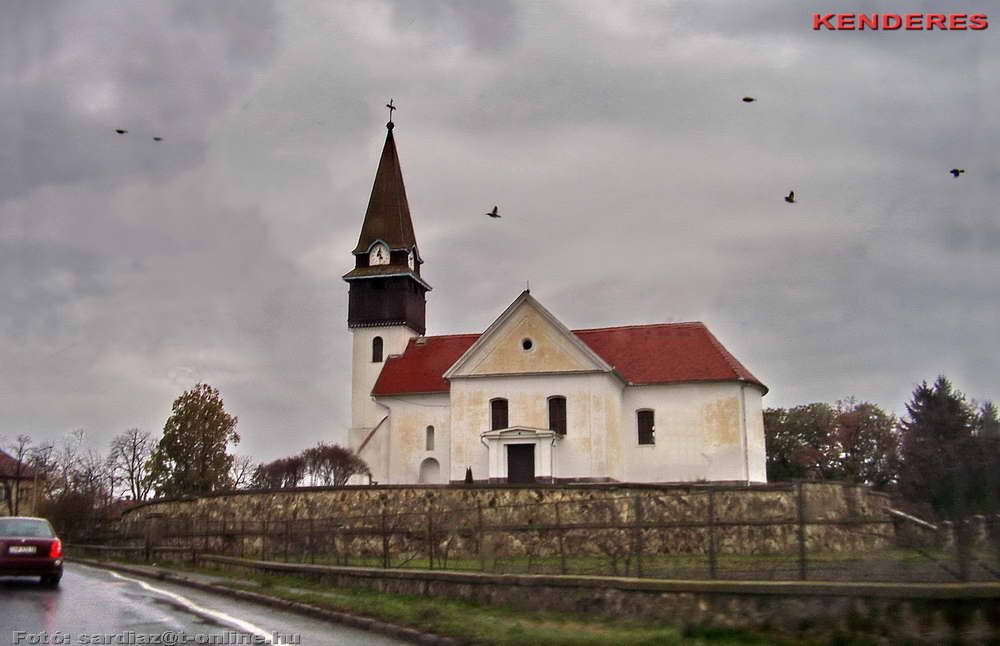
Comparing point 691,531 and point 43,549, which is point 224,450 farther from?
point 691,531

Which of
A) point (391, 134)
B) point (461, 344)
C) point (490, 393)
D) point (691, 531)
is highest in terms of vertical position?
point (391, 134)

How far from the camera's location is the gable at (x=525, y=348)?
43.3 m

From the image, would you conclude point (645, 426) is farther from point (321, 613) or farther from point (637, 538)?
point (321, 613)

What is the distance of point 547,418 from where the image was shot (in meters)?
43.3

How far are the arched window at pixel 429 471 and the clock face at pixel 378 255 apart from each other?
41.6 ft

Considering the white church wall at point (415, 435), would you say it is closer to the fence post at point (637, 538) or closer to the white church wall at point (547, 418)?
the white church wall at point (547, 418)

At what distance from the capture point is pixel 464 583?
52.2ft

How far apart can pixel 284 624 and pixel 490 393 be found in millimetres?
30240

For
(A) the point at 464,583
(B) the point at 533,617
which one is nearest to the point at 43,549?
(A) the point at 464,583

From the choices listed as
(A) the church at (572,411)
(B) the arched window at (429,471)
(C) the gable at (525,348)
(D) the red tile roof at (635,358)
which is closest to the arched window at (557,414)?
(A) the church at (572,411)

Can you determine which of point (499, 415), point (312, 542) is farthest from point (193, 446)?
point (312, 542)

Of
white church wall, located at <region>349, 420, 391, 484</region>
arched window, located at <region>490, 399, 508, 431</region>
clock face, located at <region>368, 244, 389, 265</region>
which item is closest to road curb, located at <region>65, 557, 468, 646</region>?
arched window, located at <region>490, 399, 508, 431</region>

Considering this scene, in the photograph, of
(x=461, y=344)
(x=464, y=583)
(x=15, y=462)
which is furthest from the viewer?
(x=15, y=462)

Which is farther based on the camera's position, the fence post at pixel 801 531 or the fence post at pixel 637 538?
the fence post at pixel 637 538
